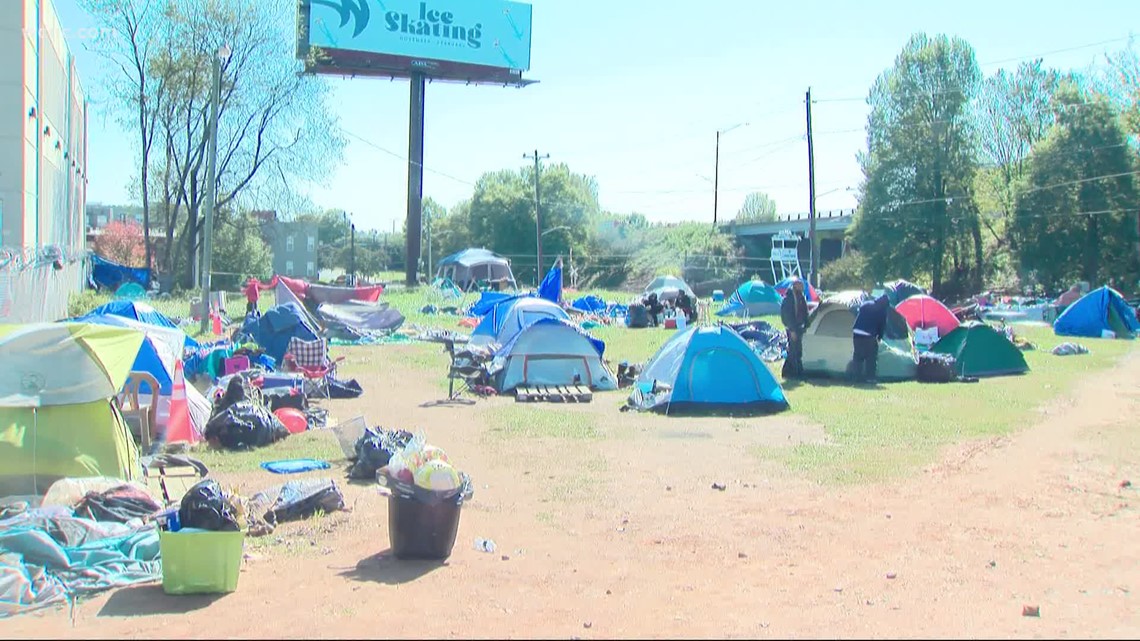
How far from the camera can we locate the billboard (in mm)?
50625

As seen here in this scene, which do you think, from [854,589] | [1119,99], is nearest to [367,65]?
[1119,99]

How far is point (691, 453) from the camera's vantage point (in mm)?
11406

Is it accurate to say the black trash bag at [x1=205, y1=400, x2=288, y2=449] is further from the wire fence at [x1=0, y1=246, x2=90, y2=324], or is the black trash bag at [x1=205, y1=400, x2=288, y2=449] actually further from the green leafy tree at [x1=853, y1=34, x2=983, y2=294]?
the green leafy tree at [x1=853, y1=34, x2=983, y2=294]

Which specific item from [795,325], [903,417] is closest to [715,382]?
[903,417]

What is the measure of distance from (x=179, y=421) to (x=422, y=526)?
5.77m

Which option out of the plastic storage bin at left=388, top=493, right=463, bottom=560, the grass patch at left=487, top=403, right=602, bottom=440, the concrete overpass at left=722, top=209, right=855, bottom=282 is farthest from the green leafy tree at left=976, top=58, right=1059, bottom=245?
the plastic storage bin at left=388, top=493, right=463, bottom=560

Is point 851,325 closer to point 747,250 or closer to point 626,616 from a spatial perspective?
point 626,616

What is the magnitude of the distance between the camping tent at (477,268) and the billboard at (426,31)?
10.9m

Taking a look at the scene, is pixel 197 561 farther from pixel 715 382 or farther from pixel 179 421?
pixel 715 382

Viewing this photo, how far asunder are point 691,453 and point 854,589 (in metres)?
4.88

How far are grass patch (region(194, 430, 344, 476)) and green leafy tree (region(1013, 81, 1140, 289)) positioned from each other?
42649 mm

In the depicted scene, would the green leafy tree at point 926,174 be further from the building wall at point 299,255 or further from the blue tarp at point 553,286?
the building wall at point 299,255

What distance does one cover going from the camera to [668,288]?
127ft

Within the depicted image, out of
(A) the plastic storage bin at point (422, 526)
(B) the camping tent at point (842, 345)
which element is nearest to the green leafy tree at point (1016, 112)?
(B) the camping tent at point (842, 345)
